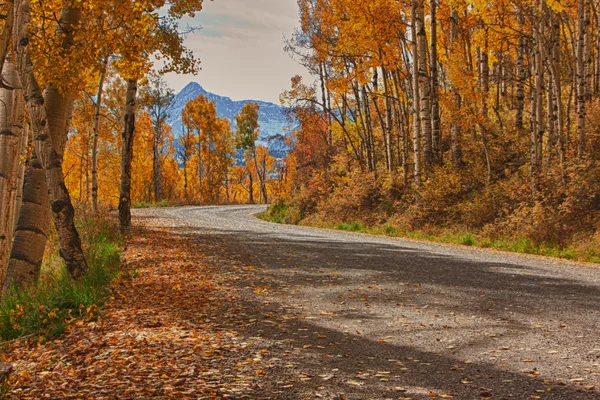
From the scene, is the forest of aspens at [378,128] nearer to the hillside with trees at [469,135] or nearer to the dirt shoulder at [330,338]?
the hillside with trees at [469,135]

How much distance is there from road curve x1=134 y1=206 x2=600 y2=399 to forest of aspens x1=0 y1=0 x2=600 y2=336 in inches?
138

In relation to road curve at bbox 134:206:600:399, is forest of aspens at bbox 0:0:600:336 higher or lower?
higher

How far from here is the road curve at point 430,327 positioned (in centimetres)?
407

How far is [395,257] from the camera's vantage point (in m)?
10.7

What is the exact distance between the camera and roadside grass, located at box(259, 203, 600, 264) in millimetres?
10977

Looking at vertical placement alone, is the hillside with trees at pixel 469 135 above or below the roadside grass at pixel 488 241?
above

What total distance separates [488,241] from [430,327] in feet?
28.1

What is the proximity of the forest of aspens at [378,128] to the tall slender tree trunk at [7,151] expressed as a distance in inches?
1.0

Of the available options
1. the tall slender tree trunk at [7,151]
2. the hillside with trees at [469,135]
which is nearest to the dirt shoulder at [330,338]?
the tall slender tree trunk at [7,151]

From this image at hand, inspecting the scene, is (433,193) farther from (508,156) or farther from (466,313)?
(466,313)

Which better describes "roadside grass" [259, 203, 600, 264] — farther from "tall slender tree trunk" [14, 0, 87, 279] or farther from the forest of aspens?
"tall slender tree trunk" [14, 0, 87, 279]

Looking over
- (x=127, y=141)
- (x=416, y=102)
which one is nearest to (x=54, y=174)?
(x=127, y=141)

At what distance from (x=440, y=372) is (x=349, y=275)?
4.46 m

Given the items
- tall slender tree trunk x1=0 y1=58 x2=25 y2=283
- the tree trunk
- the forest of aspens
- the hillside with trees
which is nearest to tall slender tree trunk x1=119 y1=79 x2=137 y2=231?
the forest of aspens
